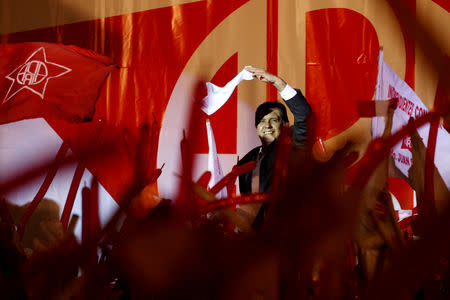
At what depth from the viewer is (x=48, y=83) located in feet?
5.36

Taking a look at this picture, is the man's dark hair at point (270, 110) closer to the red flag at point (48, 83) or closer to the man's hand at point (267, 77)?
the man's hand at point (267, 77)

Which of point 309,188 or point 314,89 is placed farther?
point 314,89

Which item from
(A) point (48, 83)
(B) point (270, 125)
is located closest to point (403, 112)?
(B) point (270, 125)

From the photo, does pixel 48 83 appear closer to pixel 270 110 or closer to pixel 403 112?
pixel 270 110

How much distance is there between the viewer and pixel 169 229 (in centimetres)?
17

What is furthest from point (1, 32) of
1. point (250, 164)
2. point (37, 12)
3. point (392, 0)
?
point (250, 164)

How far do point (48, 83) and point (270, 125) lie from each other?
0.78 m

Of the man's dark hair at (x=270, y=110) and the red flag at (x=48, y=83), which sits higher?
the red flag at (x=48, y=83)

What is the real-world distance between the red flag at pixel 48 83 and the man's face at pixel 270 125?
1.98 feet

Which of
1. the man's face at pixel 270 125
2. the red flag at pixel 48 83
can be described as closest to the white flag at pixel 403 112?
the man's face at pixel 270 125

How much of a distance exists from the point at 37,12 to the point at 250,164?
2.10m

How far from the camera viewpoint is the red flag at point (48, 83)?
1.62 meters

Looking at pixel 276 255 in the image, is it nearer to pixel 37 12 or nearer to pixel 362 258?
pixel 362 258

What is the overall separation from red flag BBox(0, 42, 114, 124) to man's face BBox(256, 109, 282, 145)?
60 cm
